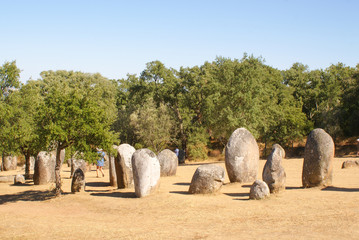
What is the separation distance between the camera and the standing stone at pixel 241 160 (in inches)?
733

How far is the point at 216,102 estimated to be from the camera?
3941 cm

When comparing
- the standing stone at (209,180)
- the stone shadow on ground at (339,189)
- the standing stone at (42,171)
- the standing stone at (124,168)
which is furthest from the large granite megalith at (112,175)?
the stone shadow on ground at (339,189)

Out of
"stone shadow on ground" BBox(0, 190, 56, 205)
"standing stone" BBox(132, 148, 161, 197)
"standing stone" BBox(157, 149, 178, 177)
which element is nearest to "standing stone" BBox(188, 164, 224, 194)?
"standing stone" BBox(132, 148, 161, 197)

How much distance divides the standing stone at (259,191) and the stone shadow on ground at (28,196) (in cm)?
949

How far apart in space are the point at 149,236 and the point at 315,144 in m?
9.01

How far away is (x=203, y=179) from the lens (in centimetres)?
1577

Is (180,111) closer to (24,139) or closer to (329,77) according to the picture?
(329,77)

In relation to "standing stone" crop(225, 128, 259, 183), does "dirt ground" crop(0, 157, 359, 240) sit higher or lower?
lower

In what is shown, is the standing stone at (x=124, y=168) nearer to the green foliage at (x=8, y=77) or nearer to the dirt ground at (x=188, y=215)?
the dirt ground at (x=188, y=215)

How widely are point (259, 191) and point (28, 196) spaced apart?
37.9 ft

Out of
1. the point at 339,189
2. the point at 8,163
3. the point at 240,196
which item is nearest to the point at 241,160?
the point at 240,196

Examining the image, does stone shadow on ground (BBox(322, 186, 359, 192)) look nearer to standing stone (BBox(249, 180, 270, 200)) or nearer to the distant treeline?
standing stone (BBox(249, 180, 270, 200))

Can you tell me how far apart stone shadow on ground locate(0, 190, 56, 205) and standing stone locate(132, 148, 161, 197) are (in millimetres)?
4656

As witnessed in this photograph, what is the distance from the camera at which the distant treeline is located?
35.2 metres
